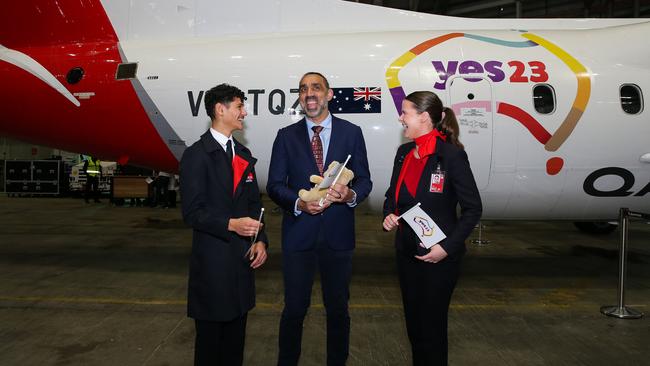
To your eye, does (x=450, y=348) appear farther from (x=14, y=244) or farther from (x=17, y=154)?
(x=17, y=154)

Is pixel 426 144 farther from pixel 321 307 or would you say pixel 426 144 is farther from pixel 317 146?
pixel 321 307

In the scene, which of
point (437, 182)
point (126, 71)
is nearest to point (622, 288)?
point (437, 182)

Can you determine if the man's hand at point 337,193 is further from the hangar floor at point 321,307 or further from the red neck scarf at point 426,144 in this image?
the hangar floor at point 321,307

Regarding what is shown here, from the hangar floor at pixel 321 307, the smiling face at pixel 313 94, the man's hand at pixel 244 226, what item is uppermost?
the smiling face at pixel 313 94

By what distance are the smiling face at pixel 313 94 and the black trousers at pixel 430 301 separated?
1187 mm

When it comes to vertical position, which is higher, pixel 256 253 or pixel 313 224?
pixel 313 224

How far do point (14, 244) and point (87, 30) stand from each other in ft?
18.1

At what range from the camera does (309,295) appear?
3.47 metres

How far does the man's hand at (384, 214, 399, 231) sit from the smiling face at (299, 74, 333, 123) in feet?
3.05

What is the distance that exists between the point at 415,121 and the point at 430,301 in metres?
1.10

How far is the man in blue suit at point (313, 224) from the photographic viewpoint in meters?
3.42

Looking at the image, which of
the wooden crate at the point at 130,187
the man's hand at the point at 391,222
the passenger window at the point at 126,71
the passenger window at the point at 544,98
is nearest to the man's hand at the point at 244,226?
the man's hand at the point at 391,222

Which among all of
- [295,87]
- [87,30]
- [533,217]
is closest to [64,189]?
[87,30]

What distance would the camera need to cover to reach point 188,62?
5961mm
